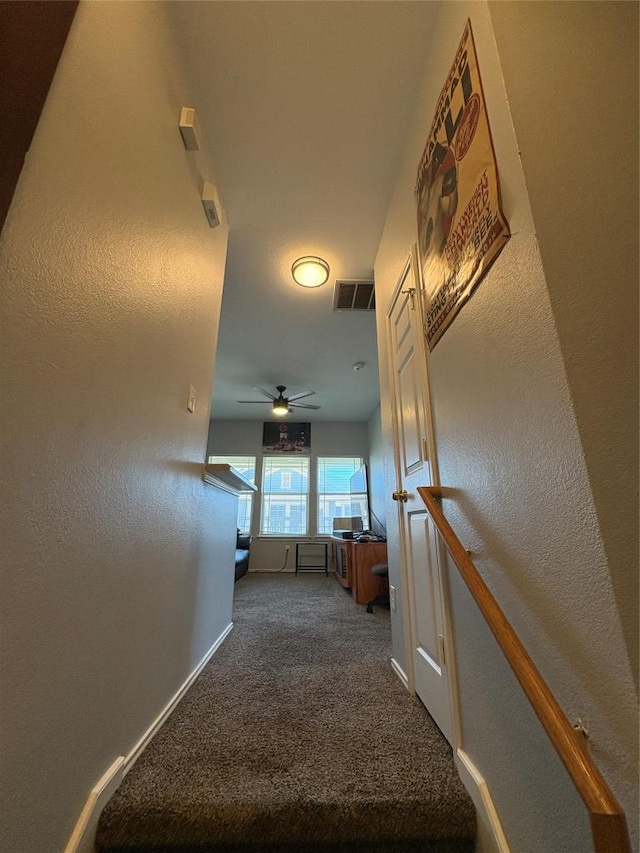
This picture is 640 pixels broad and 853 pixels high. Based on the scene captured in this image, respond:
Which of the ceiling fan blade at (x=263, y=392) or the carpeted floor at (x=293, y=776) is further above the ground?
the ceiling fan blade at (x=263, y=392)

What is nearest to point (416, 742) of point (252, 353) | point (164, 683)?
point (164, 683)

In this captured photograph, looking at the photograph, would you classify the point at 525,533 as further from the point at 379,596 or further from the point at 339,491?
the point at 339,491

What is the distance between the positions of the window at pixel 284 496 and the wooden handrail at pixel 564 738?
5600mm

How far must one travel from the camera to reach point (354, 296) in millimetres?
3053

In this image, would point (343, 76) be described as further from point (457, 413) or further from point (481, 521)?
point (481, 521)

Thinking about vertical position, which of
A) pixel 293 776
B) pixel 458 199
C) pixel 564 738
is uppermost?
pixel 458 199

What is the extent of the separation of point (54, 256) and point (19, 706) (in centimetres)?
100

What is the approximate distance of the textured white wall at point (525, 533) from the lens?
1.96 feet

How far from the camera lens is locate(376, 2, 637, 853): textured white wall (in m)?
0.60

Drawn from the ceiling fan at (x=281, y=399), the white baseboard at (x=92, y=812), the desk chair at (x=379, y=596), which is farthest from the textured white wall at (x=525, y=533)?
the ceiling fan at (x=281, y=399)

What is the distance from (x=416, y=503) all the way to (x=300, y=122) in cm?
216

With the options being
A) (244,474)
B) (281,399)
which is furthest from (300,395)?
(244,474)

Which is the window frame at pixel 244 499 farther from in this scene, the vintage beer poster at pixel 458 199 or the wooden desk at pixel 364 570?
the vintage beer poster at pixel 458 199

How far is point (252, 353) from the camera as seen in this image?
4234mm
